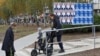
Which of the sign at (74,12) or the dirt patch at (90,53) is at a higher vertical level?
the sign at (74,12)

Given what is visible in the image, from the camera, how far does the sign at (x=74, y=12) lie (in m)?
22.1

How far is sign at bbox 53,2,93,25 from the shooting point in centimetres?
2209

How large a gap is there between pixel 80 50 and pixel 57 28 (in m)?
1.35

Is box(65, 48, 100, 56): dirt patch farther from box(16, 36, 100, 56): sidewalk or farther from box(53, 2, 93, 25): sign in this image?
box(53, 2, 93, 25): sign

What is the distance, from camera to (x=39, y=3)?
146 ft

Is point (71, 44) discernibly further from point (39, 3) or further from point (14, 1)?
point (14, 1)

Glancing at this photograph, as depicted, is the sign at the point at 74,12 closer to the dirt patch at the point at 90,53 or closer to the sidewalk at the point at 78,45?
the sidewalk at the point at 78,45

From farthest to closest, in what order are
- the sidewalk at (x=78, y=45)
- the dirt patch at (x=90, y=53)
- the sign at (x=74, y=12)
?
the sign at (x=74, y=12), the sidewalk at (x=78, y=45), the dirt patch at (x=90, y=53)

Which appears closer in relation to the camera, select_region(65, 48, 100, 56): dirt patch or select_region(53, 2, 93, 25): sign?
select_region(65, 48, 100, 56): dirt patch

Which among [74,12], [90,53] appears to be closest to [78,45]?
[90,53]

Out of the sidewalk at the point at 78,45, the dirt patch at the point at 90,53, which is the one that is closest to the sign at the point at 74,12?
the sidewalk at the point at 78,45

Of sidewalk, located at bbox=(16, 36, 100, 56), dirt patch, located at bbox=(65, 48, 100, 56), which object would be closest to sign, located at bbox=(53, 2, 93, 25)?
sidewalk, located at bbox=(16, 36, 100, 56)

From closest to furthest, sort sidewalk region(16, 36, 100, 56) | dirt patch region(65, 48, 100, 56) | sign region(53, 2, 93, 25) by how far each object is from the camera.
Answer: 1. dirt patch region(65, 48, 100, 56)
2. sidewalk region(16, 36, 100, 56)
3. sign region(53, 2, 93, 25)

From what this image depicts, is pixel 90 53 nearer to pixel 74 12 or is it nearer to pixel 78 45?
pixel 78 45
